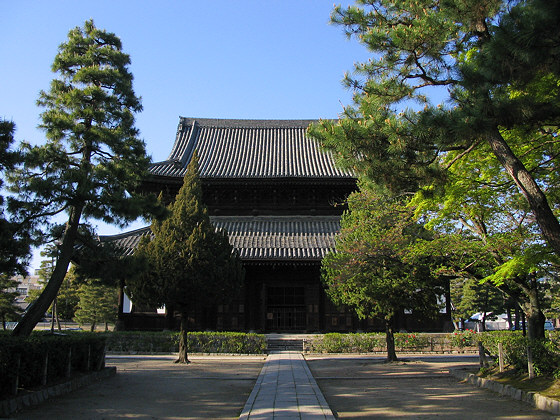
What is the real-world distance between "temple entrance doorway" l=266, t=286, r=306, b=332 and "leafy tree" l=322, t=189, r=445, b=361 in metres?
7.53

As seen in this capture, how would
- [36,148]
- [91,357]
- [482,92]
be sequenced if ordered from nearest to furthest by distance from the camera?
[482,92]
[36,148]
[91,357]

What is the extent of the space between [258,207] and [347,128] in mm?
17341

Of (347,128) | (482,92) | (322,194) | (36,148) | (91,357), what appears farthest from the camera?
(322,194)

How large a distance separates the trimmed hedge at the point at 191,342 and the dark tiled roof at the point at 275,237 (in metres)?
3.63

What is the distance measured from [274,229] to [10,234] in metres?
15.6

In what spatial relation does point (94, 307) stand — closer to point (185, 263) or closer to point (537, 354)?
point (185, 263)

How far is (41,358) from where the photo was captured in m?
9.07

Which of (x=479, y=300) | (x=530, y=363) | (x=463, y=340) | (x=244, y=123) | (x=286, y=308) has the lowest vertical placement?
(x=463, y=340)

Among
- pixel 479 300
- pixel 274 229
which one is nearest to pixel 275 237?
pixel 274 229

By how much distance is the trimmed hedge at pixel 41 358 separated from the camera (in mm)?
7867

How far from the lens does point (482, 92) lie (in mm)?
7016

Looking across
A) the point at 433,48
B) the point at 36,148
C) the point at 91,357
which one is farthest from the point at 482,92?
the point at 91,357

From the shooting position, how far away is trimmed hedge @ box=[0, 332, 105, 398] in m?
7.87

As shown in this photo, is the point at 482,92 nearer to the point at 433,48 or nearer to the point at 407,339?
the point at 433,48
